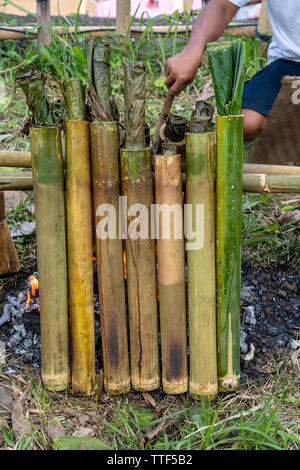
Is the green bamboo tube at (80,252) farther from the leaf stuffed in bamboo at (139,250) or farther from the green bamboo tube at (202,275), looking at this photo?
the green bamboo tube at (202,275)

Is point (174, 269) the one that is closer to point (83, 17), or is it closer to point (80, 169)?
point (80, 169)

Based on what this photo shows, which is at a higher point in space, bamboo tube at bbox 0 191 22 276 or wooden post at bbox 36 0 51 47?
wooden post at bbox 36 0 51 47

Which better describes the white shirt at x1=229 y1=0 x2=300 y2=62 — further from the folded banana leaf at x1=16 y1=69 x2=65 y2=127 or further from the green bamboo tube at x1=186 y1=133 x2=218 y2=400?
the folded banana leaf at x1=16 y1=69 x2=65 y2=127

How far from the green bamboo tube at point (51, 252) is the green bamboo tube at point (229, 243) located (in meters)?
0.61

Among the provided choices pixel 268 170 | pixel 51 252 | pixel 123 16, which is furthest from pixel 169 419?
pixel 123 16

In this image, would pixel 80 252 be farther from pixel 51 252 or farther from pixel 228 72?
pixel 228 72

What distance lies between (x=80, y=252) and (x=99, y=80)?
26.0 inches

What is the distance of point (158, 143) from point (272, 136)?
1.24 m

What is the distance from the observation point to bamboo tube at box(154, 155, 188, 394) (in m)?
1.93

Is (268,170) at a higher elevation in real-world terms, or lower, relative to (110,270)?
higher

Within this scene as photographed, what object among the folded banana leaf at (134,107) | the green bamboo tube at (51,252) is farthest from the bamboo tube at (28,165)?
the folded banana leaf at (134,107)

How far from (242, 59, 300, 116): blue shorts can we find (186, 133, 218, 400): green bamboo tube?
121 centimetres

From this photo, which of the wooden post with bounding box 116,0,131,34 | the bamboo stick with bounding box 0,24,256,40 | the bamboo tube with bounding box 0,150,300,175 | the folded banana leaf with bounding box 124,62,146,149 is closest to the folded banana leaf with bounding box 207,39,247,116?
the folded banana leaf with bounding box 124,62,146,149

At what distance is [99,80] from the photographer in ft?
6.37
